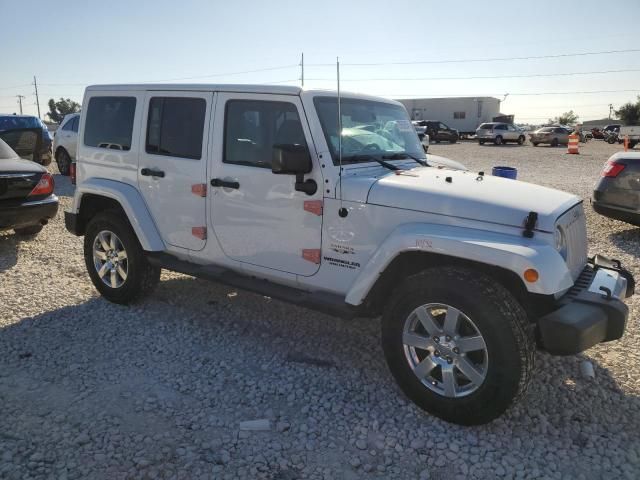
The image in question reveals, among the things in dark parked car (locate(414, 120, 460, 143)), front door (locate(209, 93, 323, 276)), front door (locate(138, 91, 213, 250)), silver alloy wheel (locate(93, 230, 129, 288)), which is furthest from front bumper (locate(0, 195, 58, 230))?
dark parked car (locate(414, 120, 460, 143))

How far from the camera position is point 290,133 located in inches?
146

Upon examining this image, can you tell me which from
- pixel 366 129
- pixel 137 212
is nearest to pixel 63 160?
pixel 137 212

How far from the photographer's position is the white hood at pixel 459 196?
298cm

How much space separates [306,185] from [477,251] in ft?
4.16

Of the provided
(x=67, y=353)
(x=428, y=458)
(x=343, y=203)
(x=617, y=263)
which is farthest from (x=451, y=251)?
(x=67, y=353)

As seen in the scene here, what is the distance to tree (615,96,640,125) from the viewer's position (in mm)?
71562

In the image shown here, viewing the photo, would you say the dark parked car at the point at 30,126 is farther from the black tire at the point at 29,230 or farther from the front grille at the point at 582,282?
the front grille at the point at 582,282

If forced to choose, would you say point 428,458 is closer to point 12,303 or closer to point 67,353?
point 67,353

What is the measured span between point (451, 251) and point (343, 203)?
833 mm

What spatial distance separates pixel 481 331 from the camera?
288 centimetres

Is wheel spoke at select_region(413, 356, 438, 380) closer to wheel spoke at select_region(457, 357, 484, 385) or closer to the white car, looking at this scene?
wheel spoke at select_region(457, 357, 484, 385)

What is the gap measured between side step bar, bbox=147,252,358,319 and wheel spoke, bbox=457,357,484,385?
745 mm

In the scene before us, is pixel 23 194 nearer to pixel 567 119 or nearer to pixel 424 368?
pixel 424 368

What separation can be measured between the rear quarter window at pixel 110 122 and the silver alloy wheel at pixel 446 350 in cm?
312
